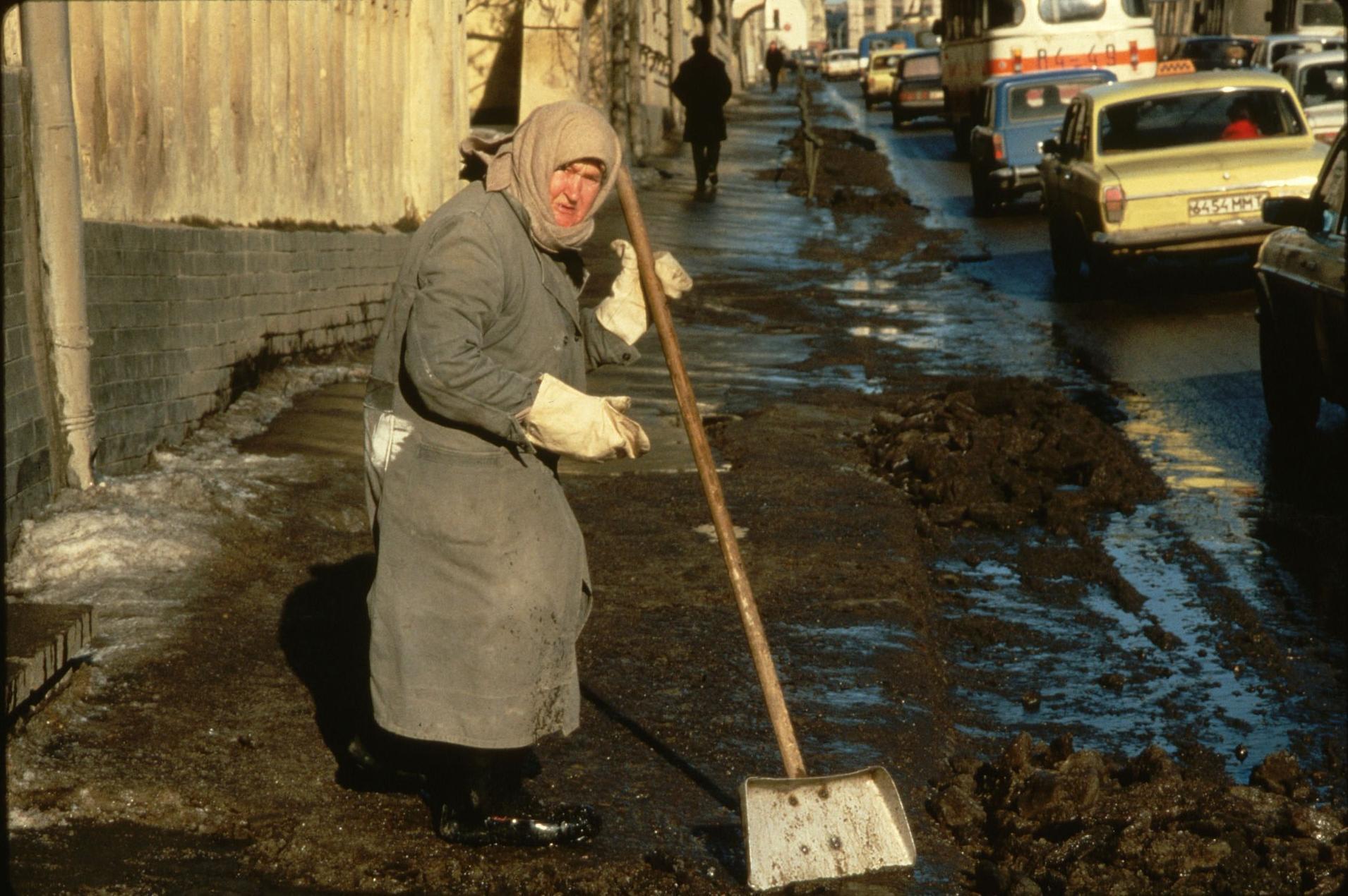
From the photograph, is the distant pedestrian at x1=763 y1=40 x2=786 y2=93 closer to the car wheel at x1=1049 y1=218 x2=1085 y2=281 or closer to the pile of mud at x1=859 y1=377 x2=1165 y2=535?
the car wheel at x1=1049 y1=218 x2=1085 y2=281

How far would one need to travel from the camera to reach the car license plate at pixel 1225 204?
1384 cm

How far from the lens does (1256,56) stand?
29062mm

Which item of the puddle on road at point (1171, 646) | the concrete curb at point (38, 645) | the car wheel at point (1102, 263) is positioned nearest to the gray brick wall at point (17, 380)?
the concrete curb at point (38, 645)

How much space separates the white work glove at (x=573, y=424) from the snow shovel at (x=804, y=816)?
223 mm

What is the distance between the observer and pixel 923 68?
43.2m

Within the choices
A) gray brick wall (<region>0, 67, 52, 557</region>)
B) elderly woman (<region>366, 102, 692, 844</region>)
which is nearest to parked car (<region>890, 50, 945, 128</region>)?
gray brick wall (<region>0, 67, 52, 557</region>)

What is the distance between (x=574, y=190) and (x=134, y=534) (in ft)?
9.44

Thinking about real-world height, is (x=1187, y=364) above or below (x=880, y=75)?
below

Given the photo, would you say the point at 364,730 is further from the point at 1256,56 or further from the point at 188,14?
the point at 1256,56

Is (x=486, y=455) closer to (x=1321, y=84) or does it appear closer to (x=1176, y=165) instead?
(x=1176, y=165)

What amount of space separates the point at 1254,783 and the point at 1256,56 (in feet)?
87.4

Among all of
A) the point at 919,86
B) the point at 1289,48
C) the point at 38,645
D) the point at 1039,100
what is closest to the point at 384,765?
the point at 38,645

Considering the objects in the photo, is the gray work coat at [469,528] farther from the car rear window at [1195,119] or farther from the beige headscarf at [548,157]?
the car rear window at [1195,119]

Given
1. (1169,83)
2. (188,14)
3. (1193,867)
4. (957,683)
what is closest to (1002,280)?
(1169,83)
